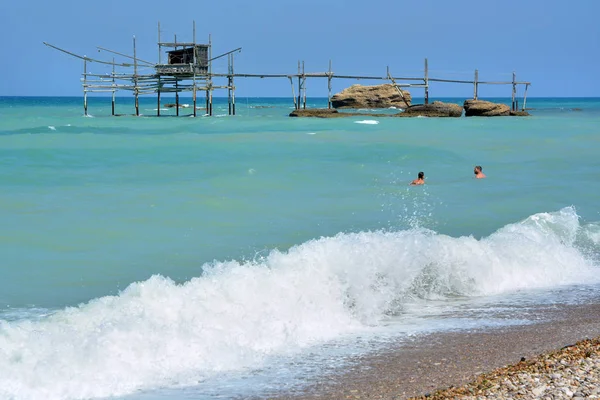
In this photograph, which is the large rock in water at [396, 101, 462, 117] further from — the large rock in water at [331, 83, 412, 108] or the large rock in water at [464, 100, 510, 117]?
the large rock in water at [331, 83, 412, 108]

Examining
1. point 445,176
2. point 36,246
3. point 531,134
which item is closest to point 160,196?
point 36,246

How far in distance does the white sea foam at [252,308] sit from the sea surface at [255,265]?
2cm

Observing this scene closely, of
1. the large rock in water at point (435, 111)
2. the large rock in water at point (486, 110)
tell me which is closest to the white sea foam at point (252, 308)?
the large rock in water at point (435, 111)

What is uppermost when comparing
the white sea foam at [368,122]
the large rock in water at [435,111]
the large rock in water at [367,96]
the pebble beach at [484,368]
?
the large rock in water at [367,96]

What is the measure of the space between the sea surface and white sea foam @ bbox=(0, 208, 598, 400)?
0.06 feet

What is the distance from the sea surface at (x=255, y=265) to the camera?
17.2 ft

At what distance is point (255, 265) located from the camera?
742 cm

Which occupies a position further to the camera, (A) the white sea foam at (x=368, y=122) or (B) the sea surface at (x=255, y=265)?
(A) the white sea foam at (x=368, y=122)

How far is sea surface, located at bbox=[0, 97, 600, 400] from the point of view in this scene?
206 inches

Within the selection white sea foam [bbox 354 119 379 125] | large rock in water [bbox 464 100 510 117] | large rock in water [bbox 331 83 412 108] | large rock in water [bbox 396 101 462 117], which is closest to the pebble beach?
white sea foam [bbox 354 119 379 125]

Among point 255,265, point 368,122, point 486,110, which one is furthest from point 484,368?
point 486,110

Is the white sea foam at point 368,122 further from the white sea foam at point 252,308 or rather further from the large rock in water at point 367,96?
the white sea foam at point 252,308

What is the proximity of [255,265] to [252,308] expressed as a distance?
109 centimetres

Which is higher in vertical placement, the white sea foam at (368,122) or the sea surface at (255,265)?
the white sea foam at (368,122)
